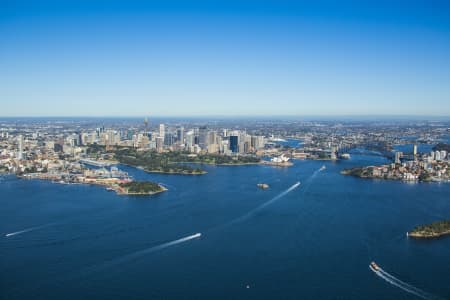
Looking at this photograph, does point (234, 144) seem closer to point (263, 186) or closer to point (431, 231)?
point (263, 186)

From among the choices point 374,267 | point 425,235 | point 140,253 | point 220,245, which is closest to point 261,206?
point 220,245

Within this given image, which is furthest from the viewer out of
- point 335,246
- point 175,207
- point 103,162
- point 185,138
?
point 185,138

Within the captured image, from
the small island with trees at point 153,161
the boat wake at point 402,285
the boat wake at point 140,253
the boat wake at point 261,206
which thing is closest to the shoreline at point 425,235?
the boat wake at point 402,285

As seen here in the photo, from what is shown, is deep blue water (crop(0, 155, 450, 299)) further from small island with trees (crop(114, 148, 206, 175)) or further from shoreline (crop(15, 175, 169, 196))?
small island with trees (crop(114, 148, 206, 175))

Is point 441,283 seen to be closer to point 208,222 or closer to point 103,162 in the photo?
point 208,222

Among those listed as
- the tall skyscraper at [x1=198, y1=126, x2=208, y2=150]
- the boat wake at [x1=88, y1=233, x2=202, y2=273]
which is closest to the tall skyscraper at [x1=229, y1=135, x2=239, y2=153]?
the tall skyscraper at [x1=198, y1=126, x2=208, y2=150]

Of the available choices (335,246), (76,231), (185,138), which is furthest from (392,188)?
(185,138)

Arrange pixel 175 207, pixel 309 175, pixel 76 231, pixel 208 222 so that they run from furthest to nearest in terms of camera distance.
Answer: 1. pixel 309 175
2. pixel 175 207
3. pixel 208 222
4. pixel 76 231
